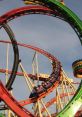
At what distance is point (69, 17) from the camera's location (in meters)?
17.8

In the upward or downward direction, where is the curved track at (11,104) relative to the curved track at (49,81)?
downward

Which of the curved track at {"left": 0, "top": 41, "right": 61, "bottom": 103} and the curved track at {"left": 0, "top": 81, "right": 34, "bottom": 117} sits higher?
the curved track at {"left": 0, "top": 41, "right": 61, "bottom": 103}

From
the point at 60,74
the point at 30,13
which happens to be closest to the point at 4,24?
the point at 30,13

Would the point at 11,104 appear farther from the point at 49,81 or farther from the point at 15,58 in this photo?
the point at 49,81

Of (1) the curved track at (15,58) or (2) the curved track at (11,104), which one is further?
(1) the curved track at (15,58)

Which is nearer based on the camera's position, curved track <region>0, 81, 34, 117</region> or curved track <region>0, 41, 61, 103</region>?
curved track <region>0, 81, 34, 117</region>

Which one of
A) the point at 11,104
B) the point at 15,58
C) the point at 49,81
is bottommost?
the point at 11,104

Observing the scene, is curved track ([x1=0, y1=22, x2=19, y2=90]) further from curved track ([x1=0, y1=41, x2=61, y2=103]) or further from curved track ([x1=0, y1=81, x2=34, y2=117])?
curved track ([x1=0, y1=81, x2=34, y2=117])

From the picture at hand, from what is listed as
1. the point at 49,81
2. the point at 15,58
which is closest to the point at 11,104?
the point at 15,58

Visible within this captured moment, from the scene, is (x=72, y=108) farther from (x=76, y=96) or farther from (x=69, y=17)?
(x=69, y=17)

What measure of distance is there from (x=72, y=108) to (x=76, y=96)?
0.67 metres

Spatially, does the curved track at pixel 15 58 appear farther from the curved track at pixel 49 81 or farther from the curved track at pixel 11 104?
the curved track at pixel 11 104

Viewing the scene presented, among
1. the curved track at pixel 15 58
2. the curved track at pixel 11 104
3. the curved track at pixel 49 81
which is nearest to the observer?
the curved track at pixel 11 104

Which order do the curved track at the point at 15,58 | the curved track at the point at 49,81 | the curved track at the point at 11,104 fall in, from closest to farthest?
the curved track at the point at 11,104, the curved track at the point at 15,58, the curved track at the point at 49,81
